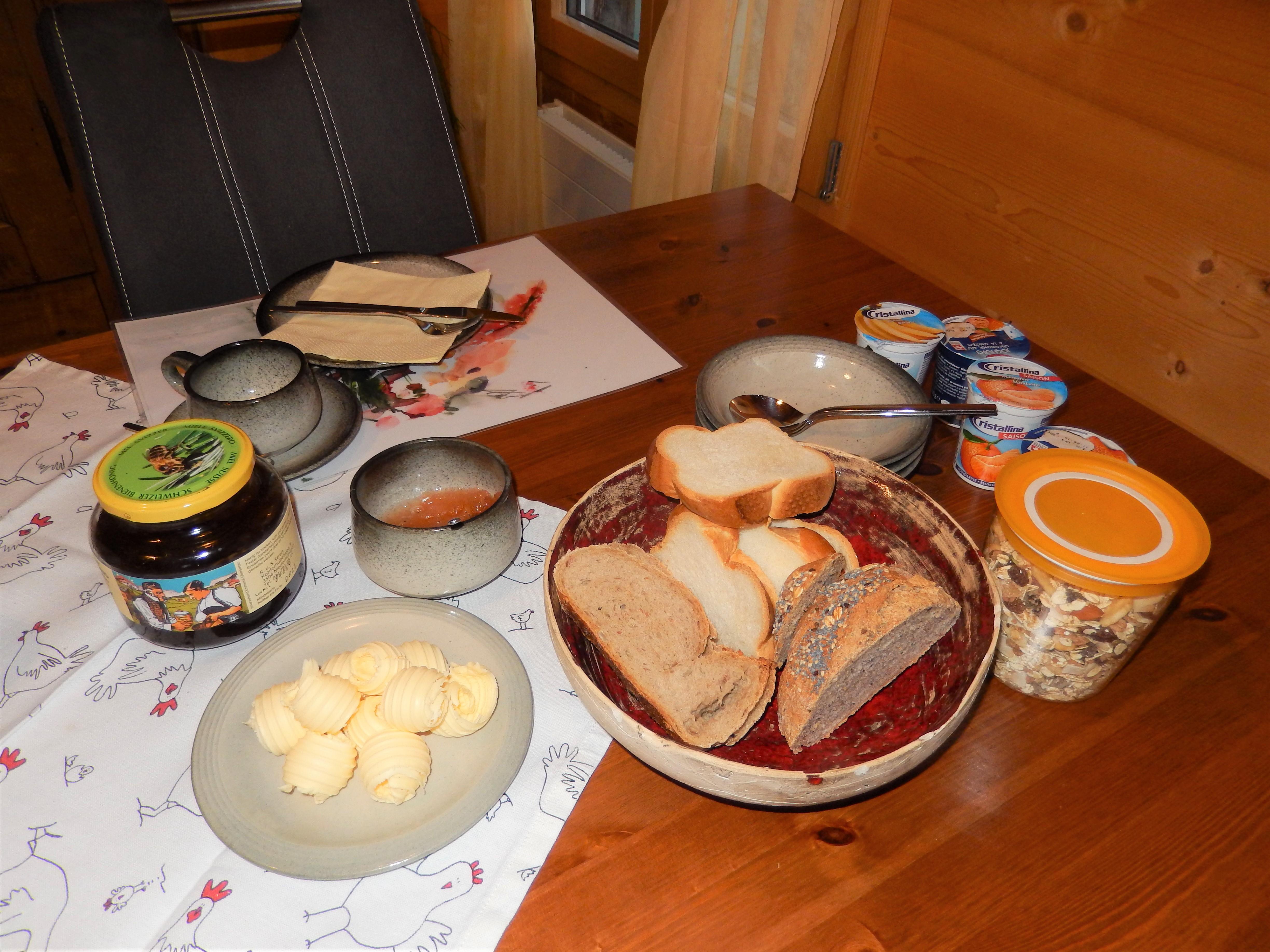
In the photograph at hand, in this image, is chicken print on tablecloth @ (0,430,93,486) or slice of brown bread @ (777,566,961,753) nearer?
slice of brown bread @ (777,566,961,753)

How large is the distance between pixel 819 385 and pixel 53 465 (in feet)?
2.48

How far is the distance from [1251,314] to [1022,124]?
0.45 metres

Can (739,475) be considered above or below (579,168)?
above

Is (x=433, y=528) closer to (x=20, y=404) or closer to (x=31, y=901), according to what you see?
(x=31, y=901)

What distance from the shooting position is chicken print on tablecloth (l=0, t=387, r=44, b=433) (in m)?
0.84

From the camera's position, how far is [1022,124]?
131 centimetres

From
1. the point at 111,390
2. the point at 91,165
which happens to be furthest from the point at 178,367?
the point at 91,165

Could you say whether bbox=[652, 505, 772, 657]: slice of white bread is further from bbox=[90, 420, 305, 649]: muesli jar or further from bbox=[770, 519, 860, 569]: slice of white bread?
bbox=[90, 420, 305, 649]: muesli jar

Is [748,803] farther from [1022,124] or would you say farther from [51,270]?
[51,270]

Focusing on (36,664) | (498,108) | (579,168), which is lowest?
(579,168)

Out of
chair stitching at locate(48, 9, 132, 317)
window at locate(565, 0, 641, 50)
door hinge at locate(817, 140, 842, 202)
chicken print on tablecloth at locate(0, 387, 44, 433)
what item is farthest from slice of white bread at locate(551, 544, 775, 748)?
window at locate(565, 0, 641, 50)

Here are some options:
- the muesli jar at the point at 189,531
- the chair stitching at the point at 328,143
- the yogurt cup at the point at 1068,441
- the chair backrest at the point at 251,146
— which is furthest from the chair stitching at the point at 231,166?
the yogurt cup at the point at 1068,441

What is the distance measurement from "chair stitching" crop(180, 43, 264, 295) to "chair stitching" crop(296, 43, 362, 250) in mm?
147

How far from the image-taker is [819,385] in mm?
839
